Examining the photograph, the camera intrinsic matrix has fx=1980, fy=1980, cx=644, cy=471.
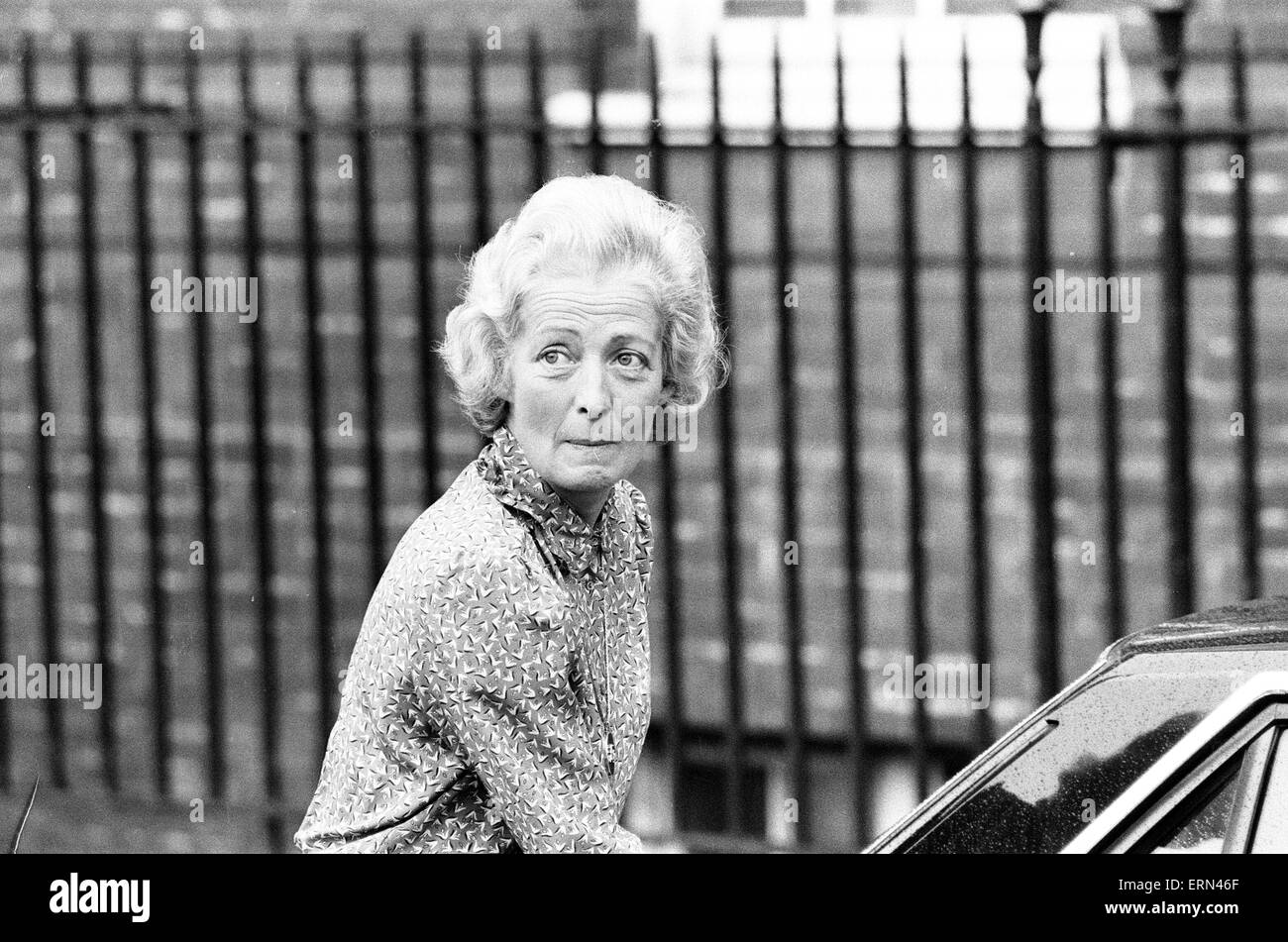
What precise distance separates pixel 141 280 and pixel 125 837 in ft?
5.53

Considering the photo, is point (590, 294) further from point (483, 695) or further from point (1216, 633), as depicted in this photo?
point (1216, 633)

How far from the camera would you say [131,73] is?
5.45 meters

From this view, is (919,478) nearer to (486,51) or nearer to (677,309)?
(486,51)

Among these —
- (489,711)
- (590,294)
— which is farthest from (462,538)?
(590,294)

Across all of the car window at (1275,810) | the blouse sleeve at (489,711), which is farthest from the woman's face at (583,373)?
the car window at (1275,810)

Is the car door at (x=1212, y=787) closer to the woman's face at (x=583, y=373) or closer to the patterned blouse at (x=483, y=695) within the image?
the patterned blouse at (x=483, y=695)

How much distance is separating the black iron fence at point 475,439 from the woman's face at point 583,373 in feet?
8.85

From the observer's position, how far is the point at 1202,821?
2078 millimetres

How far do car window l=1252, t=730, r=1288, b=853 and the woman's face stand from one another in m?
0.79

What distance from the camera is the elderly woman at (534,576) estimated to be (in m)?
2.19

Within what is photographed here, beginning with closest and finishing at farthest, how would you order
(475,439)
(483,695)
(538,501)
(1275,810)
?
(1275,810) → (483,695) → (538,501) → (475,439)

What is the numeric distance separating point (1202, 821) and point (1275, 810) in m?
0.08

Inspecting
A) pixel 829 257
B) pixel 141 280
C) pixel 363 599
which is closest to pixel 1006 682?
pixel 829 257

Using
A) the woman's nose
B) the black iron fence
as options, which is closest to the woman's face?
the woman's nose
